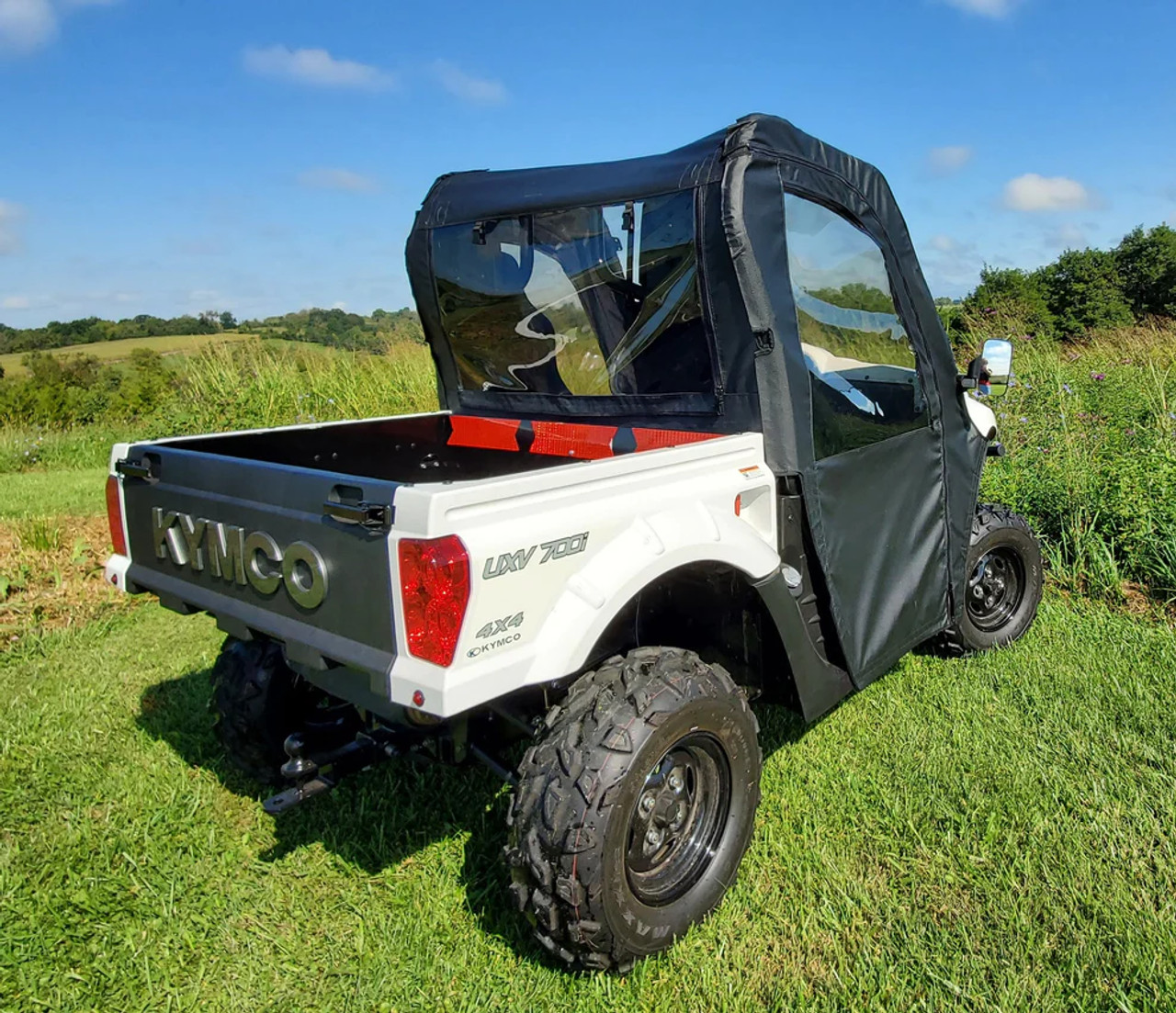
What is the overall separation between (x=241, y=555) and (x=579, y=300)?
1.62 m

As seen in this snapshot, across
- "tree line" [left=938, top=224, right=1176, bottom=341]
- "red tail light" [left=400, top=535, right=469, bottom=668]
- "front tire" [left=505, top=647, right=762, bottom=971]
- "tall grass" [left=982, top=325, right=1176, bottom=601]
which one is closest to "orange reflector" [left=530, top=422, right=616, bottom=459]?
"front tire" [left=505, top=647, right=762, bottom=971]

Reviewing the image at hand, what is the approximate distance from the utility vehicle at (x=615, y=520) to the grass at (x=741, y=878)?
26 cm

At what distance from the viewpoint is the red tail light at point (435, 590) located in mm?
1921

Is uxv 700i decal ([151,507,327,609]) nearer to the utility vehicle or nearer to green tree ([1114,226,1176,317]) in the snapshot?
the utility vehicle

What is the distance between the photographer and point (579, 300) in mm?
3350

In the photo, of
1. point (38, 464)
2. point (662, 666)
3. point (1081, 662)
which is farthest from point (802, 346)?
point (38, 464)

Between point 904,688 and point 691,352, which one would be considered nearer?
point 691,352

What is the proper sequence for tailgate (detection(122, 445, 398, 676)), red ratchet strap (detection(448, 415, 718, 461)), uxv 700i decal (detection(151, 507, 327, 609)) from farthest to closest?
red ratchet strap (detection(448, 415, 718, 461)), uxv 700i decal (detection(151, 507, 327, 609)), tailgate (detection(122, 445, 398, 676))

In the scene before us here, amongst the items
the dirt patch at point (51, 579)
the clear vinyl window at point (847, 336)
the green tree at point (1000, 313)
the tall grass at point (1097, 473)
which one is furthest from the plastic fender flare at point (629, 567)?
the green tree at point (1000, 313)

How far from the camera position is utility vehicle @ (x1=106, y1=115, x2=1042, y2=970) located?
212 cm

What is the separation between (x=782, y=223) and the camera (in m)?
2.82

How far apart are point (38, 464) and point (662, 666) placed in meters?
12.2

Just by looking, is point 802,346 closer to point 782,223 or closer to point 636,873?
point 782,223

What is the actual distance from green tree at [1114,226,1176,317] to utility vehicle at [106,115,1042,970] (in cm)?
2247
